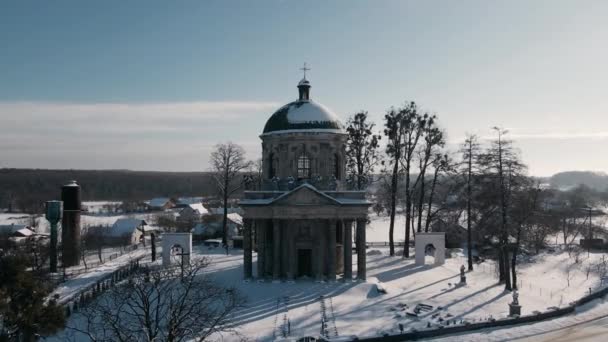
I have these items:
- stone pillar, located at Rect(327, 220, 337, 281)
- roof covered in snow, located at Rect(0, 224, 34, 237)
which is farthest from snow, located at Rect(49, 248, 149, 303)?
A: roof covered in snow, located at Rect(0, 224, 34, 237)

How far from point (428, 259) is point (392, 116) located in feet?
37.7

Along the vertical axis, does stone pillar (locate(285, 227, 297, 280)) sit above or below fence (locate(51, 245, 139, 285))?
above

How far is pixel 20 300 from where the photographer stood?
17.1 m

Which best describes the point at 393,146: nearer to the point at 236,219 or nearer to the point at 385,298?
the point at 385,298

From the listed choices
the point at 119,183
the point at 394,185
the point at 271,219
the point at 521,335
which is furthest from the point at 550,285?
the point at 119,183

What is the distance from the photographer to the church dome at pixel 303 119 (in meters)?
30.8

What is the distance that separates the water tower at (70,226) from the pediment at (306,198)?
2364cm

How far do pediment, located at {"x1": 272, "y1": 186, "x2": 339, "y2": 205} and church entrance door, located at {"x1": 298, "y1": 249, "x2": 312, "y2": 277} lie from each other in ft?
10.9

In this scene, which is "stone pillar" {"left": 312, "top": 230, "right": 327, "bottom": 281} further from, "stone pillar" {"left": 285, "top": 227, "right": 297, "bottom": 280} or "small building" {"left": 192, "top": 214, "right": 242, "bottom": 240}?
"small building" {"left": 192, "top": 214, "right": 242, "bottom": 240}

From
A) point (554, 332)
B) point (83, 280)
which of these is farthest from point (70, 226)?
point (554, 332)

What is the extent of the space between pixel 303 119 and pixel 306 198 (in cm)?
518

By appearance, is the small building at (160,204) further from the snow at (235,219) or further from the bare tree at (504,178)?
the bare tree at (504,178)

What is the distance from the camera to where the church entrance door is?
30.2 m

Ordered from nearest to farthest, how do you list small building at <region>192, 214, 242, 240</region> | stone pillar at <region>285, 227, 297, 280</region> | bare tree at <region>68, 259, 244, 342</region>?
bare tree at <region>68, 259, 244, 342</region>, stone pillar at <region>285, 227, 297, 280</region>, small building at <region>192, 214, 242, 240</region>
